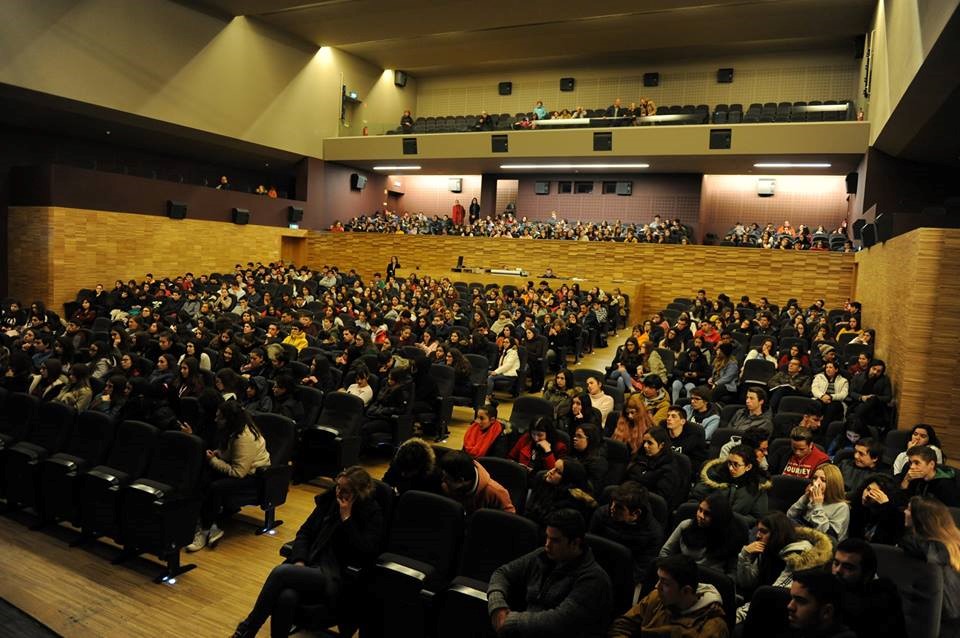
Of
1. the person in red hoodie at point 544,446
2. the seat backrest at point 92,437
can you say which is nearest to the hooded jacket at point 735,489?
the person in red hoodie at point 544,446

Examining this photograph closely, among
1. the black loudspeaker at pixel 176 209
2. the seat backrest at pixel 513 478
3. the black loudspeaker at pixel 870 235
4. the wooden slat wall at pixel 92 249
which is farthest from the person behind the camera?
the black loudspeaker at pixel 176 209

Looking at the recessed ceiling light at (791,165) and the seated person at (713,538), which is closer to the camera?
the seated person at (713,538)

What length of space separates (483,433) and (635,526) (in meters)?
1.75

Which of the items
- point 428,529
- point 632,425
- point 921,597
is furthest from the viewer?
point 632,425

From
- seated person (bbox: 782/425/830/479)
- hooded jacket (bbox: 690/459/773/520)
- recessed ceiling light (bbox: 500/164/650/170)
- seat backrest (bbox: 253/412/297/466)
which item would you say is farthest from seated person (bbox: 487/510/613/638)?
recessed ceiling light (bbox: 500/164/650/170)

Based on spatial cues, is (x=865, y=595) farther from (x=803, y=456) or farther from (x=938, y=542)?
(x=803, y=456)

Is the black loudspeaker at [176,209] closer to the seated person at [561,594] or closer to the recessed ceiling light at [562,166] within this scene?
the recessed ceiling light at [562,166]

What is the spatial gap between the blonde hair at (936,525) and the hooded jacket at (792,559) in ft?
1.23

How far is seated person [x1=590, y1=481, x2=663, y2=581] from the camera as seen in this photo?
120 inches

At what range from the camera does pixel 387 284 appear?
568 inches

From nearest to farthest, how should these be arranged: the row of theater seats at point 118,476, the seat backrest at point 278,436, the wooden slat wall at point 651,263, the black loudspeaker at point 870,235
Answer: the row of theater seats at point 118,476 < the seat backrest at point 278,436 < the black loudspeaker at point 870,235 < the wooden slat wall at point 651,263

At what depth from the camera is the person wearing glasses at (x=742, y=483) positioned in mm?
3465

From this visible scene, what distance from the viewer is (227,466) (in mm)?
4219

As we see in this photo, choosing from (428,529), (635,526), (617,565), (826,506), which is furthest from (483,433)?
(826,506)
